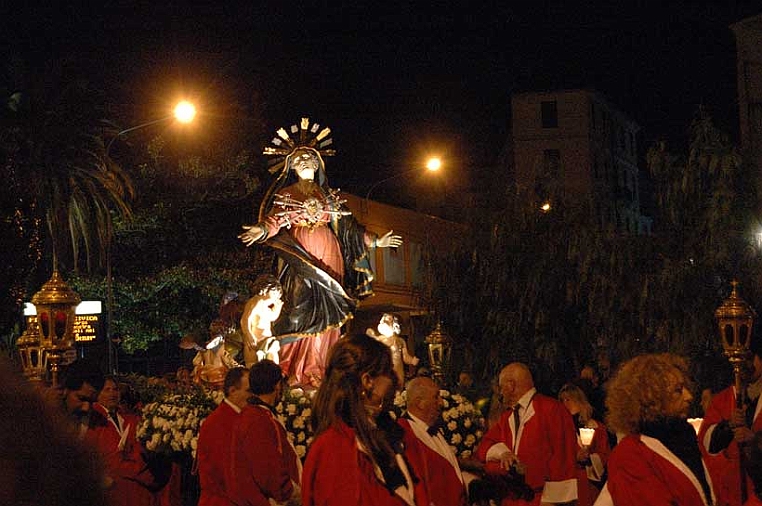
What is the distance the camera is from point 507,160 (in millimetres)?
62844

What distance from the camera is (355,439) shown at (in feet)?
15.6

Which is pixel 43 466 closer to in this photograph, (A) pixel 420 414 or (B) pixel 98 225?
(A) pixel 420 414

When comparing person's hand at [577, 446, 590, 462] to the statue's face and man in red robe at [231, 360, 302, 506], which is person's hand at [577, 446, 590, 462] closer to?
man in red robe at [231, 360, 302, 506]

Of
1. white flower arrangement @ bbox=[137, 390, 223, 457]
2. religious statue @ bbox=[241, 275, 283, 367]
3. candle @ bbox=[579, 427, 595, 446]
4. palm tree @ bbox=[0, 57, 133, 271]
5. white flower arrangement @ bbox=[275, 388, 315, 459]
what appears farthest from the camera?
palm tree @ bbox=[0, 57, 133, 271]

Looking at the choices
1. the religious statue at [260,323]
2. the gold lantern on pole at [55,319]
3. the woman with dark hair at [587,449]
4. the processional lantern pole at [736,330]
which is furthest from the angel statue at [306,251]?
the processional lantern pole at [736,330]

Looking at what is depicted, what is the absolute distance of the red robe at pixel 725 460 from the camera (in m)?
6.77

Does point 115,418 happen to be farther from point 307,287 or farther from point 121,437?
point 307,287

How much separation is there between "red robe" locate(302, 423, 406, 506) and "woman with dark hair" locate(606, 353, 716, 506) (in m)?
1.03

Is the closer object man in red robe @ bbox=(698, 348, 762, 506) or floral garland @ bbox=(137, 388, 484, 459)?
man in red robe @ bbox=(698, 348, 762, 506)

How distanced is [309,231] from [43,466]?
590 inches

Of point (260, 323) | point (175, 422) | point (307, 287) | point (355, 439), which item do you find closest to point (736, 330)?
point (355, 439)

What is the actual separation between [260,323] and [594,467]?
747 cm

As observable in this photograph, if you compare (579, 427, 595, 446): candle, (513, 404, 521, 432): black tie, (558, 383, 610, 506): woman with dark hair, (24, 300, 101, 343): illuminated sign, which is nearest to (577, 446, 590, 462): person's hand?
(558, 383, 610, 506): woman with dark hair

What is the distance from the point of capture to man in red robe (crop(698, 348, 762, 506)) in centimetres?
682
